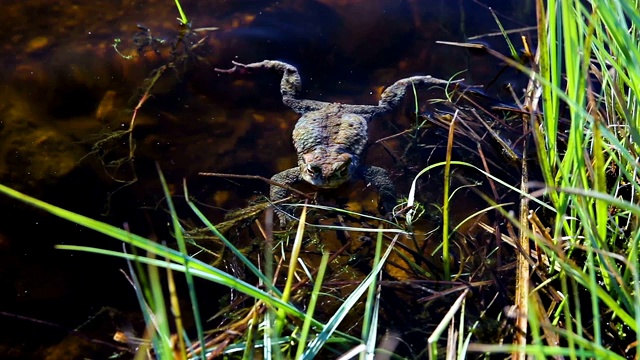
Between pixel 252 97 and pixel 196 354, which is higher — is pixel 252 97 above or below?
above

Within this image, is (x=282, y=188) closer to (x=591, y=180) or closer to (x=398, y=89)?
(x=398, y=89)

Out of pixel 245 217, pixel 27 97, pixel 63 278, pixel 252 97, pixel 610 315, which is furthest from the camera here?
pixel 252 97

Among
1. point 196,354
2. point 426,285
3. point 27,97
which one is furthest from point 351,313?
point 27,97

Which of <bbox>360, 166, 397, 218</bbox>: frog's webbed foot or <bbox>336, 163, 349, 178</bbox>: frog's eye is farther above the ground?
<bbox>336, 163, 349, 178</bbox>: frog's eye

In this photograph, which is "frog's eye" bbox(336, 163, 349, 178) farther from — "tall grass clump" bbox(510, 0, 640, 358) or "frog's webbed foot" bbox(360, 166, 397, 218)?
"tall grass clump" bbox(510, 0, 640, 358)

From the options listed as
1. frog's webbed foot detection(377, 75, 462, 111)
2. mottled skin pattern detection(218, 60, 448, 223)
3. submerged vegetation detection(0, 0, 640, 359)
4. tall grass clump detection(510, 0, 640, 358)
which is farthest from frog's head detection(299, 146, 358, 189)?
tall grass clump detection(510, 0, 640, 358)

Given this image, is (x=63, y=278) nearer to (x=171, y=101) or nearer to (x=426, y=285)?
(x=171, y=101)

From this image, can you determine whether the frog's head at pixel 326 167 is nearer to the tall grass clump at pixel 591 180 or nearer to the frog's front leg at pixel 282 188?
the frog's front leg at pixel 282 188
